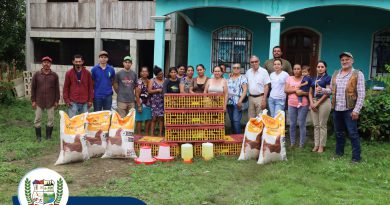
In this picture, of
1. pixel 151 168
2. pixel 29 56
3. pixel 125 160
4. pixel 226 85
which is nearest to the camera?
pixel 151 168

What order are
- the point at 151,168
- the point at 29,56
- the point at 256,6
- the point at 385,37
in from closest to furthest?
1. the point at 151,168
2. the point at 256,6
3. the point at 385,37
4. the point at 29,56

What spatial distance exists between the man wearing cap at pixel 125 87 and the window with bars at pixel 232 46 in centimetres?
520

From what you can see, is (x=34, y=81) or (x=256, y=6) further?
(x=256, y=6)

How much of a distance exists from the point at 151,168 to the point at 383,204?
318 cm

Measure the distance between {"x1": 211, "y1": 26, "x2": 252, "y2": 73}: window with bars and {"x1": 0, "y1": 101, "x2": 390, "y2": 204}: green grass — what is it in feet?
18.2

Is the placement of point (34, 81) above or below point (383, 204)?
above

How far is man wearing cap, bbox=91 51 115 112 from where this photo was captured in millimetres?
7684

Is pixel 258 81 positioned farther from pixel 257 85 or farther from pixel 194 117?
pixel 194 117

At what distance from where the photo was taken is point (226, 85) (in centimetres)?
764

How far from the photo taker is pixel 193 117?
7.00 m

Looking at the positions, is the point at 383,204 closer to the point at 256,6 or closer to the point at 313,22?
the point at 256,6

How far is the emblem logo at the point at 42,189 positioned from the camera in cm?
180

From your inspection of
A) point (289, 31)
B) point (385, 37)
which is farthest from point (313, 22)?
point (385, 37)

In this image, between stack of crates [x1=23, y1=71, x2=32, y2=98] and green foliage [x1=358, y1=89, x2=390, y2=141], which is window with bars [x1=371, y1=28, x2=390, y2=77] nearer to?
green foliage [x1=358, y1=89, x2=390, y2=141]
